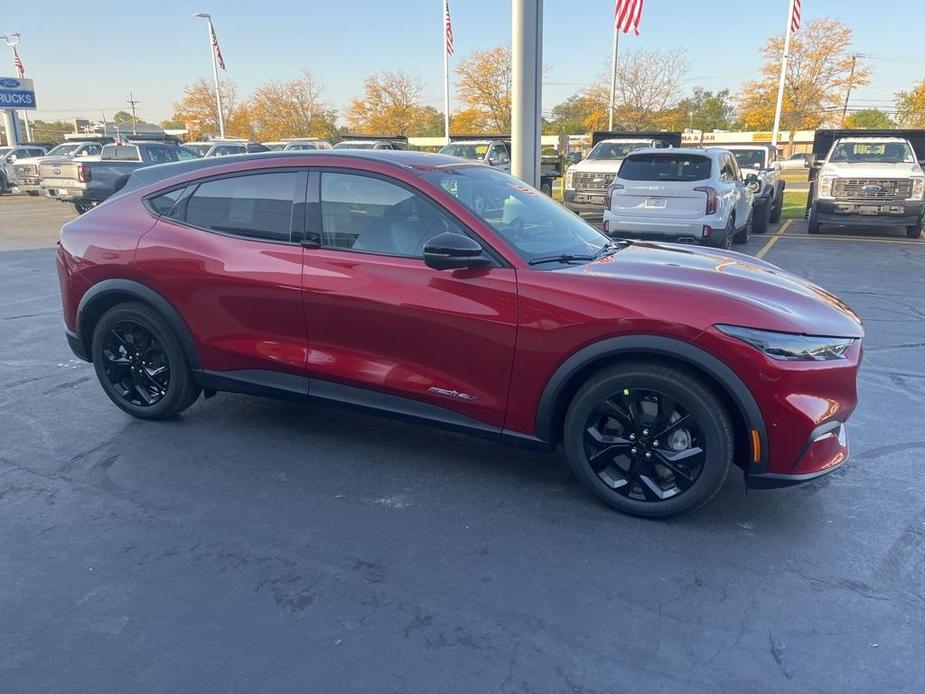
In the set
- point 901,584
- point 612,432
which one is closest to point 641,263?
point 612,432

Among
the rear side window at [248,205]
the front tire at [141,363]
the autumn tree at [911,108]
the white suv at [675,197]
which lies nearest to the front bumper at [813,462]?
the rear side window at [248,205]

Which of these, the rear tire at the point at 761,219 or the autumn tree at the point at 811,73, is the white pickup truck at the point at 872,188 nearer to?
the rear tire at the point at 761,219

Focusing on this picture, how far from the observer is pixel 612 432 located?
134 inches

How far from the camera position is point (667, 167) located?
36.1 ft

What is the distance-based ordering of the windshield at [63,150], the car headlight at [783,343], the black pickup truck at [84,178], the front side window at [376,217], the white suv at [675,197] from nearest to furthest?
the car headlight at [783,343] → the front side window at [376,217] → the white suv at [675,197] → the black pickup truck at [84,178] → the windshield at [63,150]

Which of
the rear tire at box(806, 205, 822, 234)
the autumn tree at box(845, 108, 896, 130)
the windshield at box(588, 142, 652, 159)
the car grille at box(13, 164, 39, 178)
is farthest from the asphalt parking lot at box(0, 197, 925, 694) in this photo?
the autumn tree at box(845, 108, 896, 130)

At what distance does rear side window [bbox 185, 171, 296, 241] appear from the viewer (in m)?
4.03

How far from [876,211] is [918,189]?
2.51ft

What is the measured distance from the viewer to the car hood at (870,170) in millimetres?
12938

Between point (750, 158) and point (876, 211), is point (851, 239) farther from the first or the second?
point (750, 158)

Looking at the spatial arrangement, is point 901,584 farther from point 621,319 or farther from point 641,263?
point 641,263

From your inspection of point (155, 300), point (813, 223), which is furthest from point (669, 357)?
point (813, 223)

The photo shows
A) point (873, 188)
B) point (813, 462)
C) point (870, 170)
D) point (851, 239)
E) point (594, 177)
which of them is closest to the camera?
point (813, 462)

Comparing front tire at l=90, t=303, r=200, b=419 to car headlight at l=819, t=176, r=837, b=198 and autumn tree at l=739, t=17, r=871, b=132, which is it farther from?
autumn tree at l=739, t=17, r=871, b=132
